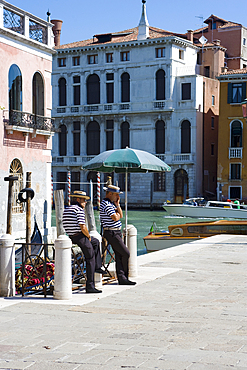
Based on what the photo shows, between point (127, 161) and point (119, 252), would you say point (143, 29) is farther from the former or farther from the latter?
point (119, 252)

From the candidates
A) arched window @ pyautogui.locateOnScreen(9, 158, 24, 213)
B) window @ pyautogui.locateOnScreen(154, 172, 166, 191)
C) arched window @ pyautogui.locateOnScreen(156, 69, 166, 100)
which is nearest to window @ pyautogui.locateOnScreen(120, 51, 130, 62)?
arched window @ pyautogui.locateOnScreen(156, 69, 166, 100)

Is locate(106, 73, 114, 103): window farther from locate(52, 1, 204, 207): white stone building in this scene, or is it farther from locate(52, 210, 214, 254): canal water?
locate(52, 210, 214, 254): canal water

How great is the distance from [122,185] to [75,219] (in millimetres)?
37064

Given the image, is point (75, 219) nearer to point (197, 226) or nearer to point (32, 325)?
point (32, 325)

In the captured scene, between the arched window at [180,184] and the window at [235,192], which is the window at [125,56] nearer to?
the arched window at [180,184]

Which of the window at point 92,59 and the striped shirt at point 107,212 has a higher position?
the window at point 92,59

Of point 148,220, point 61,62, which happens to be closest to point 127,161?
point 148,220

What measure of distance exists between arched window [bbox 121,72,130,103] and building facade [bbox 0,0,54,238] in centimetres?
2529

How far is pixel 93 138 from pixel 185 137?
23.5ft

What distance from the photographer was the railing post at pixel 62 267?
22.8ft

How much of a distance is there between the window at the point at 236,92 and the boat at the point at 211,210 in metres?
8.47

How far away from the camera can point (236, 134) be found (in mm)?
40000

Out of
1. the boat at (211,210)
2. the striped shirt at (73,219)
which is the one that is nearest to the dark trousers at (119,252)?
the striped shirt at (73,219)

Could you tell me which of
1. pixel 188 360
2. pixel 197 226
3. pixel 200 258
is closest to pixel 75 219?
pixel 188 360
